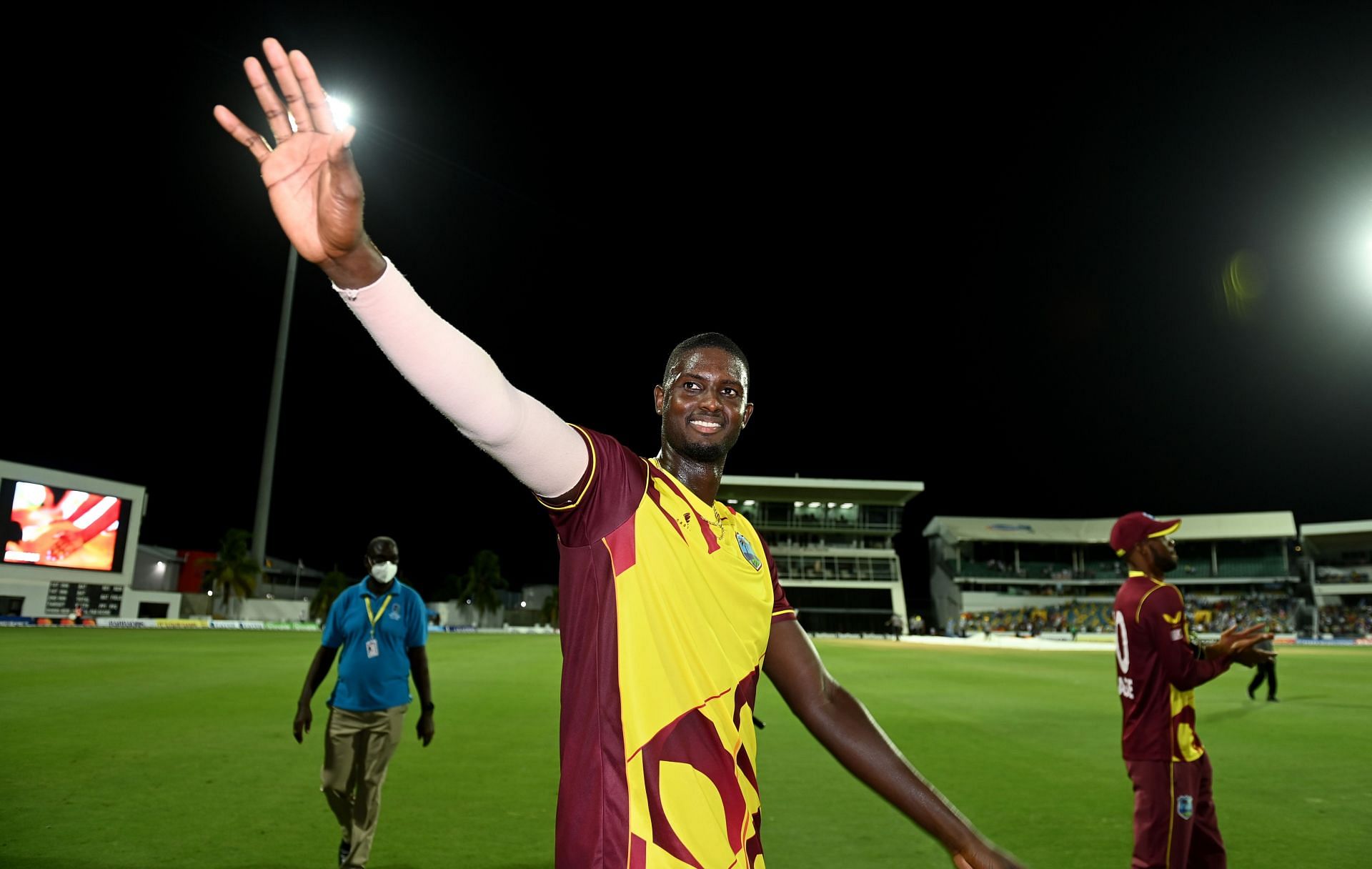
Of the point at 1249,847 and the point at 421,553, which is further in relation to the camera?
the point at 421,553

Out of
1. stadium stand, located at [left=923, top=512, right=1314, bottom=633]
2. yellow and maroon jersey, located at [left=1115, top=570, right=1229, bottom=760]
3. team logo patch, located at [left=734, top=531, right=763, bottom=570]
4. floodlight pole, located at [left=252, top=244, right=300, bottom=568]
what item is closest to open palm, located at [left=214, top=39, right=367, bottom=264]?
team logo patch, located at [left=734, top=531, right=763, bottom=570]

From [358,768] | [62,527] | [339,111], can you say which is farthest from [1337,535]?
[62,527]

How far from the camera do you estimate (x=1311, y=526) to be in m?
73.7

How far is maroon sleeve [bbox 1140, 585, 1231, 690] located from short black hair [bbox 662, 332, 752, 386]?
4065 mm

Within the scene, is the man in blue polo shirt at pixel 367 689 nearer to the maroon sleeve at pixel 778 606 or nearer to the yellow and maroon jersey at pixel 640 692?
the maroon sleeve at pixel 778 606

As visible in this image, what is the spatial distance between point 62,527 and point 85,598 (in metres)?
4.45

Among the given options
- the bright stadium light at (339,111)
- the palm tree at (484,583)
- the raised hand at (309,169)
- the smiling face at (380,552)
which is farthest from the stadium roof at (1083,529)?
the raised hand at (309,169)

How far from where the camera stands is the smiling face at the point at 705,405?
2.47m

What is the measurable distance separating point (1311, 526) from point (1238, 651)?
85723 mm

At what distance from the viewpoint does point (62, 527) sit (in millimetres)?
48469

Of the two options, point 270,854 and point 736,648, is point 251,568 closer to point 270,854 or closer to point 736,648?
point 270,854

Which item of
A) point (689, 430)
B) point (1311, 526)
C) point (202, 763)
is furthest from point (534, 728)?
point (1311, 526)

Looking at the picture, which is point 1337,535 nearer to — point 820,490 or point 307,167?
point 820,490

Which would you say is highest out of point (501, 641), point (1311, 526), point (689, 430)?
point (1311, 526)
